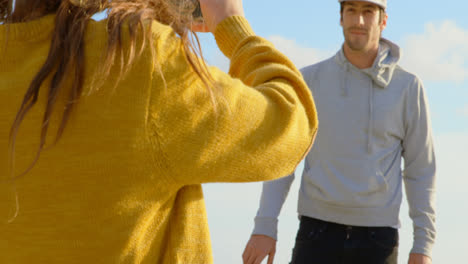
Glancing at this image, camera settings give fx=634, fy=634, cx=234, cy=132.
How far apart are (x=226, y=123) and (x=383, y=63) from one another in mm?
3644

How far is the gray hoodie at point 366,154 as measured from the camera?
4.40 meters

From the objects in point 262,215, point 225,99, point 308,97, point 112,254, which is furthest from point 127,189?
point 262,215

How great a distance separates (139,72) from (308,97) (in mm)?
420

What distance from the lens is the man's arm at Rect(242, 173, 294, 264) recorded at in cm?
428

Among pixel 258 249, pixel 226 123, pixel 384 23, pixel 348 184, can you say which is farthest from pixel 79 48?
pixel 384 23

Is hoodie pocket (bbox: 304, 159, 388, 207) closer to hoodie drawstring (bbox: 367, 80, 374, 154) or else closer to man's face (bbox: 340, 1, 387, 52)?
hoodie drawstring (bbox: 367, 80, 374, 154)

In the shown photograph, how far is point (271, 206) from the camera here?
14.9ft

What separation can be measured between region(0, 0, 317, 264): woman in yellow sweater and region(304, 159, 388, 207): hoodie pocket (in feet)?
9.81

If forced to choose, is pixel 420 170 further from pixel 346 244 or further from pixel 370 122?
pixel 346 244

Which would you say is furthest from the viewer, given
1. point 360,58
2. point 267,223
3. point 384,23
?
point 384,23

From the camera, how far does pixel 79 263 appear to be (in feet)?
4.59

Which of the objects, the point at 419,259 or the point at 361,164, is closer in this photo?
the point at 361,164

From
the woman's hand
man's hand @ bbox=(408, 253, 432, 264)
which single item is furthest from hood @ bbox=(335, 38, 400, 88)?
the woman's hand

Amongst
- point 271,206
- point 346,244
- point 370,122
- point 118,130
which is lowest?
point 346,244
